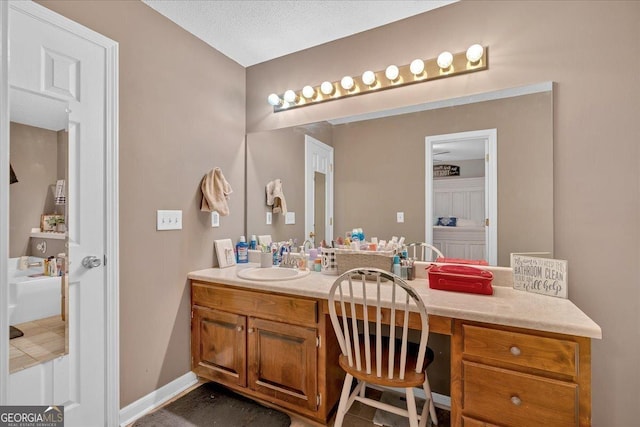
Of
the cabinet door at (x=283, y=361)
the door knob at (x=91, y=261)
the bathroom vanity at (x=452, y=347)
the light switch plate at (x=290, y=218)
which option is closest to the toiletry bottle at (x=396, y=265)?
the bathroom vanity at (x=452, y=347)

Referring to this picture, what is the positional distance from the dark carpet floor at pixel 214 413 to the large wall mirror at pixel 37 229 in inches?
27.0

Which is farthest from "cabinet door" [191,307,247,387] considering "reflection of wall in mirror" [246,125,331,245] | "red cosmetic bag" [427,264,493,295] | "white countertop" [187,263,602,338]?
"red cosmetic bag" [427,264,493,295]

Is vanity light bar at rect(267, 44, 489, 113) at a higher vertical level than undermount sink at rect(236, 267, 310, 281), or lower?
higher

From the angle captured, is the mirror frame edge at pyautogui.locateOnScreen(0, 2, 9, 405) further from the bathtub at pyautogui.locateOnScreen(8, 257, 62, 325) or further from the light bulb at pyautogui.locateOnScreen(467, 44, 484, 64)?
the light bulb at pyautogui.locateOnScreen(467, 44, 484, 64)

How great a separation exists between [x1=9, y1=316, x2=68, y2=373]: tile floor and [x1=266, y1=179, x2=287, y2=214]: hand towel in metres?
1.44

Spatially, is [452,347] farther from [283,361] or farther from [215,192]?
[215,192]

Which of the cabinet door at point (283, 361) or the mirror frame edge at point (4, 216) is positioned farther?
the cabinet door at point (283, 361)

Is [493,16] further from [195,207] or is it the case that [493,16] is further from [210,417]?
[210,417]

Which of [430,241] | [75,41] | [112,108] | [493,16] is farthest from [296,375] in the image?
[493,16]

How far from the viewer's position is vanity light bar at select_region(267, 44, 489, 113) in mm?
1690

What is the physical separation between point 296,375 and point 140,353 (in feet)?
3.11

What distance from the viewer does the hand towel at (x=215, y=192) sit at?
210 cm

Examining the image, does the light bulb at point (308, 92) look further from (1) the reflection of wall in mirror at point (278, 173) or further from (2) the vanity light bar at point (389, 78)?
(1) the reflection of wall in mirror at point (278, 173)

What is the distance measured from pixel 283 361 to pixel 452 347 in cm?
91
